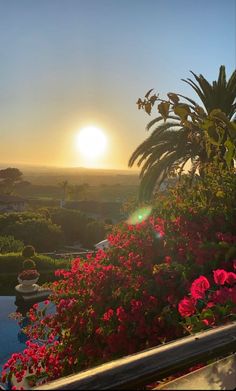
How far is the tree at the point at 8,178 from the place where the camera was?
87.6m

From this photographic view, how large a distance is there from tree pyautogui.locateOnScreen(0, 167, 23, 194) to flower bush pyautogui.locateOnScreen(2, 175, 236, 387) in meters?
85.8

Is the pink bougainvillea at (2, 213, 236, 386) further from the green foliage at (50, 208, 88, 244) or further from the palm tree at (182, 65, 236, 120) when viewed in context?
the green foliage at (50, 208, 88, 244)

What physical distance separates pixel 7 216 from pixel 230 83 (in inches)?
1110

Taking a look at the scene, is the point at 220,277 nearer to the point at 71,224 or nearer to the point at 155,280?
the point at 155,280

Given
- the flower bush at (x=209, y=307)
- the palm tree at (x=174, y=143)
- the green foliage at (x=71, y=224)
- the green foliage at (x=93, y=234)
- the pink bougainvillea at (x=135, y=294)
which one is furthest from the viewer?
the green foliage at (x=71, y=224)

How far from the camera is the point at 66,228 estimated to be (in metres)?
40.0

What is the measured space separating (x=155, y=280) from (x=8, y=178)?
88.4m

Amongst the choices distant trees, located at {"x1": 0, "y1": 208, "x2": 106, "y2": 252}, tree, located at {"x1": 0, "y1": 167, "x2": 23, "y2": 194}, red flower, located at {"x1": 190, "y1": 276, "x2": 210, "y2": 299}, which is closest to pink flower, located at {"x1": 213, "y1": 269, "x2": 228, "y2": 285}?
red flower, located at {"x1": 190, "y1": 276, "x2": 210, "y2": 299}

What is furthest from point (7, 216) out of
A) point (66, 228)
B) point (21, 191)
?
point (21, 191)

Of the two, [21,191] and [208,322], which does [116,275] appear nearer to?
[208,322]

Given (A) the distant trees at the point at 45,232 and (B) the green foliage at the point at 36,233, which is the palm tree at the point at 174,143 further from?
(B) the green foliage at the point at 36,233

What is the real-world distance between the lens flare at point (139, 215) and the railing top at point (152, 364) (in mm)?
3875

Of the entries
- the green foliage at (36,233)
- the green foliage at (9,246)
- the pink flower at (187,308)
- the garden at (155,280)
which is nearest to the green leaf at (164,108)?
the garden at (155,280)

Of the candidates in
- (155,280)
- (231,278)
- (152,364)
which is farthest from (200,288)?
(152,364)
